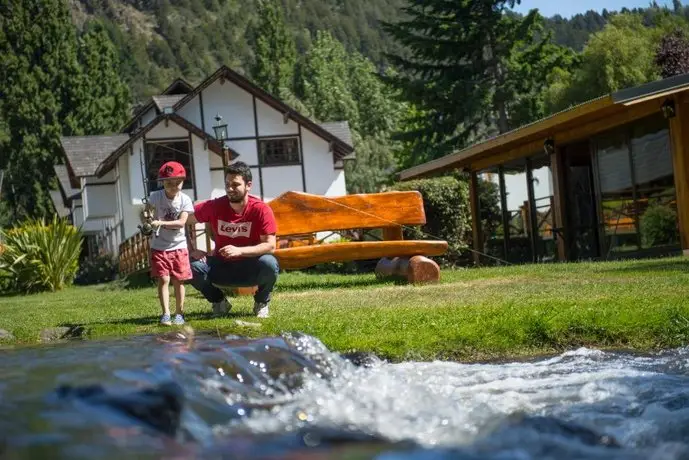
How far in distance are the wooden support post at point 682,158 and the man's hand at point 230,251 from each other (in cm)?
915

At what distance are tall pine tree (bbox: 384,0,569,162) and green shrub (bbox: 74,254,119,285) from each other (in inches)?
464

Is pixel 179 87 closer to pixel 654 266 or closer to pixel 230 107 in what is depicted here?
pixel 230 107

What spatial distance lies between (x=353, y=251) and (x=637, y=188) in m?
5.99

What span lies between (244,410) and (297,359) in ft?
3.54

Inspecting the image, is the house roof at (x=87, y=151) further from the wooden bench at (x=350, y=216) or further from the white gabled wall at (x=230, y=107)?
the wooden bench at (x=350, y=216)

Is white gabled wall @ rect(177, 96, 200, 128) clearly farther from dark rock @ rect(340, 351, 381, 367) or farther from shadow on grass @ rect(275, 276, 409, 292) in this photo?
dark rock @ rect(340, 351, 381, 367)

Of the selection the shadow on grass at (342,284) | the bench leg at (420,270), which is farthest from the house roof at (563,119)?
the shadow on grass at (342,284)

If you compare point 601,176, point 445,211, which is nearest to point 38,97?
point 445,211

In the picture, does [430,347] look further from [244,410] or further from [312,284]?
[312,284]

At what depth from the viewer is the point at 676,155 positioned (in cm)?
1541

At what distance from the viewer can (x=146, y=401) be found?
390 cm

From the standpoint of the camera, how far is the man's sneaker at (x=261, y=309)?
8763 millimetres

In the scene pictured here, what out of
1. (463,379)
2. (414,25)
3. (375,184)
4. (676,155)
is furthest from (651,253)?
(375,184)

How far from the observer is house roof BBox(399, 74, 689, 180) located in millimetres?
14445
